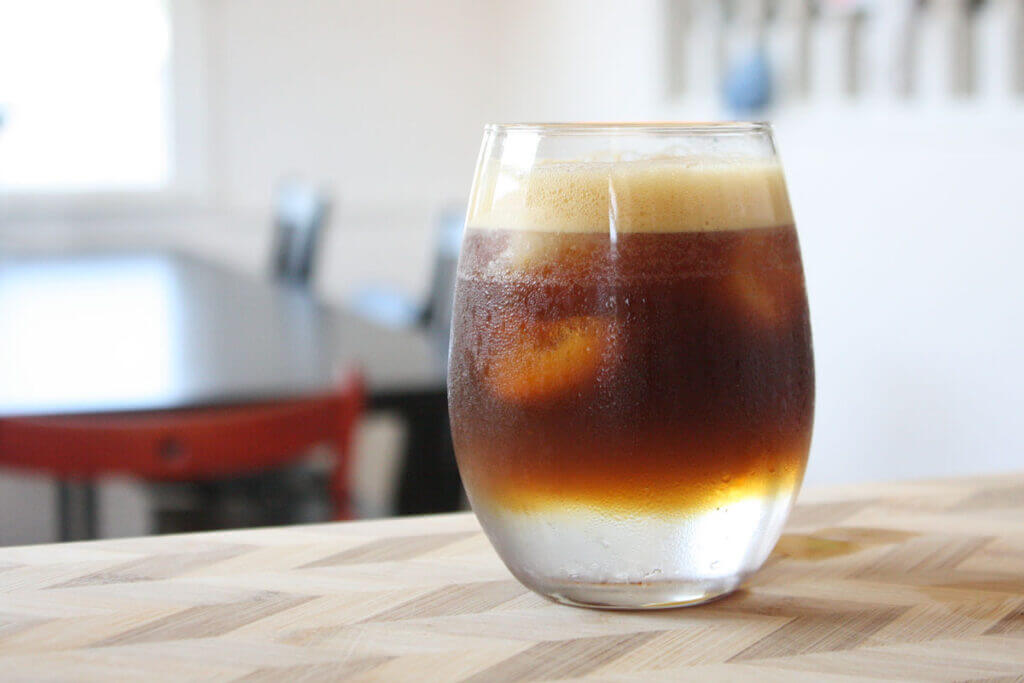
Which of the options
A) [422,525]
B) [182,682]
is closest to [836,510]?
[422,525]

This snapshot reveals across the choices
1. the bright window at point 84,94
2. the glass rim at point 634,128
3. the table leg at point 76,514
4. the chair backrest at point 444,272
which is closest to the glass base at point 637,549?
the glass rim at point 634,128

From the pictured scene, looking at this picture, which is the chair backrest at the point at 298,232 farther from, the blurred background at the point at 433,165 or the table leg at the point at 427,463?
the table leg at the point at 427,463

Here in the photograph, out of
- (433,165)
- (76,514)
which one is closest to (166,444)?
(76,514)

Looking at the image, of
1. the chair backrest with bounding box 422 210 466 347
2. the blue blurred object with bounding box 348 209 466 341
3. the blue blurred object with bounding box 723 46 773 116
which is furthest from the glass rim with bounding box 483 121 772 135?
the blue blurred object with bounding box 723 46 773 116

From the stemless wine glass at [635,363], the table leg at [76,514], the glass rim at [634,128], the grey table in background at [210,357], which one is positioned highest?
the glass rim at [634,128]

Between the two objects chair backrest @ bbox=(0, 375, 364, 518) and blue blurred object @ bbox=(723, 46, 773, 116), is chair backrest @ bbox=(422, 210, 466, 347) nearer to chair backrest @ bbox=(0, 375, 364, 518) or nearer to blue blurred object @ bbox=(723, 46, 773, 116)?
chair backrest @ bbox=(0, 375, 364, 518)

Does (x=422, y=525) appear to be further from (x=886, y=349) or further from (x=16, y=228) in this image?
(x=16, y=228)
